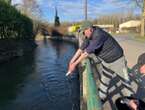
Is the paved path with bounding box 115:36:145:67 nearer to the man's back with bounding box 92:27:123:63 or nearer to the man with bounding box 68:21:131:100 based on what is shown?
the man with bounding box 68:21:131:100

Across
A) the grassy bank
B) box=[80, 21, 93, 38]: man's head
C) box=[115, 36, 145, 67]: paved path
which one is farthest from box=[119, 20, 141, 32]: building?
box=[80, 21, 93, 38]: man's head

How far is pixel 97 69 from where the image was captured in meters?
11.4

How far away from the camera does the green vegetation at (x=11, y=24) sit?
1819 inches

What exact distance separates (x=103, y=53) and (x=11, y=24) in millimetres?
44825

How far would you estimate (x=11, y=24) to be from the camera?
52.3 m


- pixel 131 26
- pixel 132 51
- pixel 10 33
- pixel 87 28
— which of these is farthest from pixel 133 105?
pixel 131 26

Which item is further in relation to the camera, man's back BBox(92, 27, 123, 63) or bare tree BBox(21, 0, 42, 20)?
bare tree BBox(21, 0, 42, 20)

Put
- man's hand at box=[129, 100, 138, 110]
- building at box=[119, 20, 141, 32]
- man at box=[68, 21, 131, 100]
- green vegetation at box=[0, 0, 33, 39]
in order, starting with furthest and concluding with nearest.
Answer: building at box=[119, 20, 141, 32], green vegetation at box=[0, 0, 33, 39], man at box=[68, 21, 131, 100], man's hand at box=[129, 100, 138, 110]

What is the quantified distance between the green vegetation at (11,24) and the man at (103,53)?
120 ft

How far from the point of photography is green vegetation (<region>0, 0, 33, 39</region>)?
4621 cm

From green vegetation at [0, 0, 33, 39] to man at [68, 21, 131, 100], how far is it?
36578mm

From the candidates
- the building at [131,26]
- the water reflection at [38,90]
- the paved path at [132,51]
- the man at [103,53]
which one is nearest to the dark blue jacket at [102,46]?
the man at [103,53]

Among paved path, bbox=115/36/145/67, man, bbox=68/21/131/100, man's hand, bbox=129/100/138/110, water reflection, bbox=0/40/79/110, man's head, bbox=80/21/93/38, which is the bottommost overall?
water reflection, bbox=0/40/79/110

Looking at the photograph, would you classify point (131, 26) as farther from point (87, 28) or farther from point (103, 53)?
point (87, 28)
